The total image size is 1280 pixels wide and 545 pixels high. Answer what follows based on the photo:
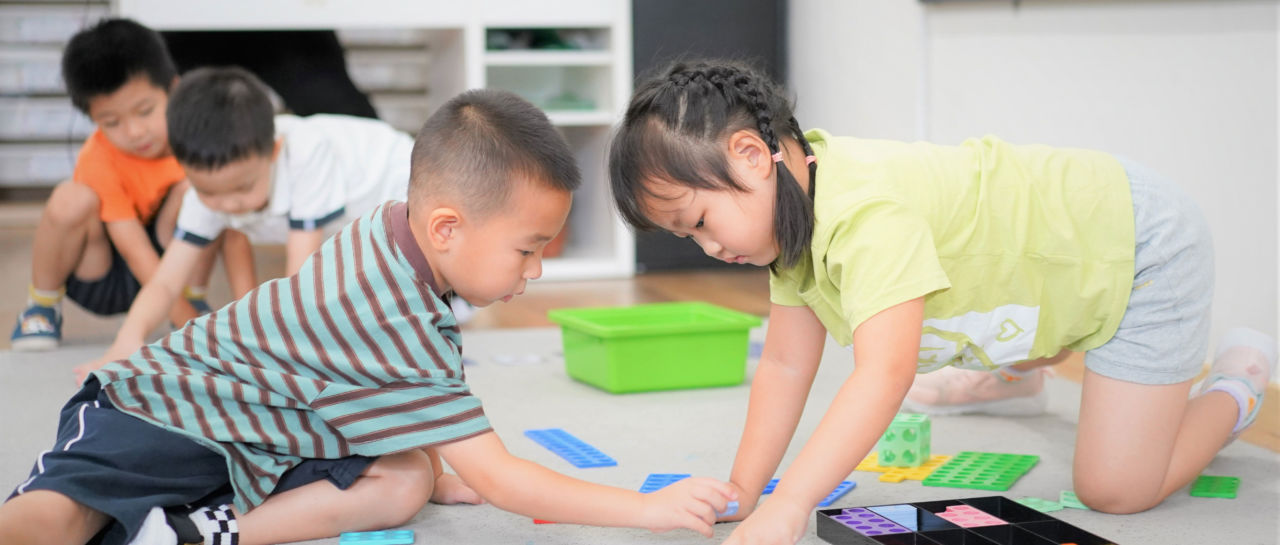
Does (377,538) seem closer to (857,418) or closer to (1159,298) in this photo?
(857,418)


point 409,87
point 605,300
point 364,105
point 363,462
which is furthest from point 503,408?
point 409,87

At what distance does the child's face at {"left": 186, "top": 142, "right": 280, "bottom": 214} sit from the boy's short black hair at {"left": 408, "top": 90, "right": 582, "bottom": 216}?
2.36ft

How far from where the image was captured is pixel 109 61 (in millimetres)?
1666

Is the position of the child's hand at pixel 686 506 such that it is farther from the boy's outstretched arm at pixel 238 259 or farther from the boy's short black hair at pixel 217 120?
the boy's outstretched arm at pixel 238 259

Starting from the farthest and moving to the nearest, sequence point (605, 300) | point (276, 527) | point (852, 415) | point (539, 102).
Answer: point (539, 102) < point (605, 300) < point (276, 527) < point (852, 415)

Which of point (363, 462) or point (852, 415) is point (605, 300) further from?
point (852, 415)

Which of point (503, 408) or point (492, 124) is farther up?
point (492, 124)

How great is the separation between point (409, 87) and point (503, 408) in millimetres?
2216

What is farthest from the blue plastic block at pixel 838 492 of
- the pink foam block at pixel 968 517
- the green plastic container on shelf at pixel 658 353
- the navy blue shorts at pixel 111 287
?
the navy blue shorts at pixel 111 287

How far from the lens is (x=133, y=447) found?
2.76 ft

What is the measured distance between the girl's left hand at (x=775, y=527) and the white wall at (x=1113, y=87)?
1135mm

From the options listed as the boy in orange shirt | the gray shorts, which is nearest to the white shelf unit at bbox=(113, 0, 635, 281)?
the boy in orange shirt

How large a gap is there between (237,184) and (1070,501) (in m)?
1.10

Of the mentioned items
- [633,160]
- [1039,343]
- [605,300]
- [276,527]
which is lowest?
[605,300]
